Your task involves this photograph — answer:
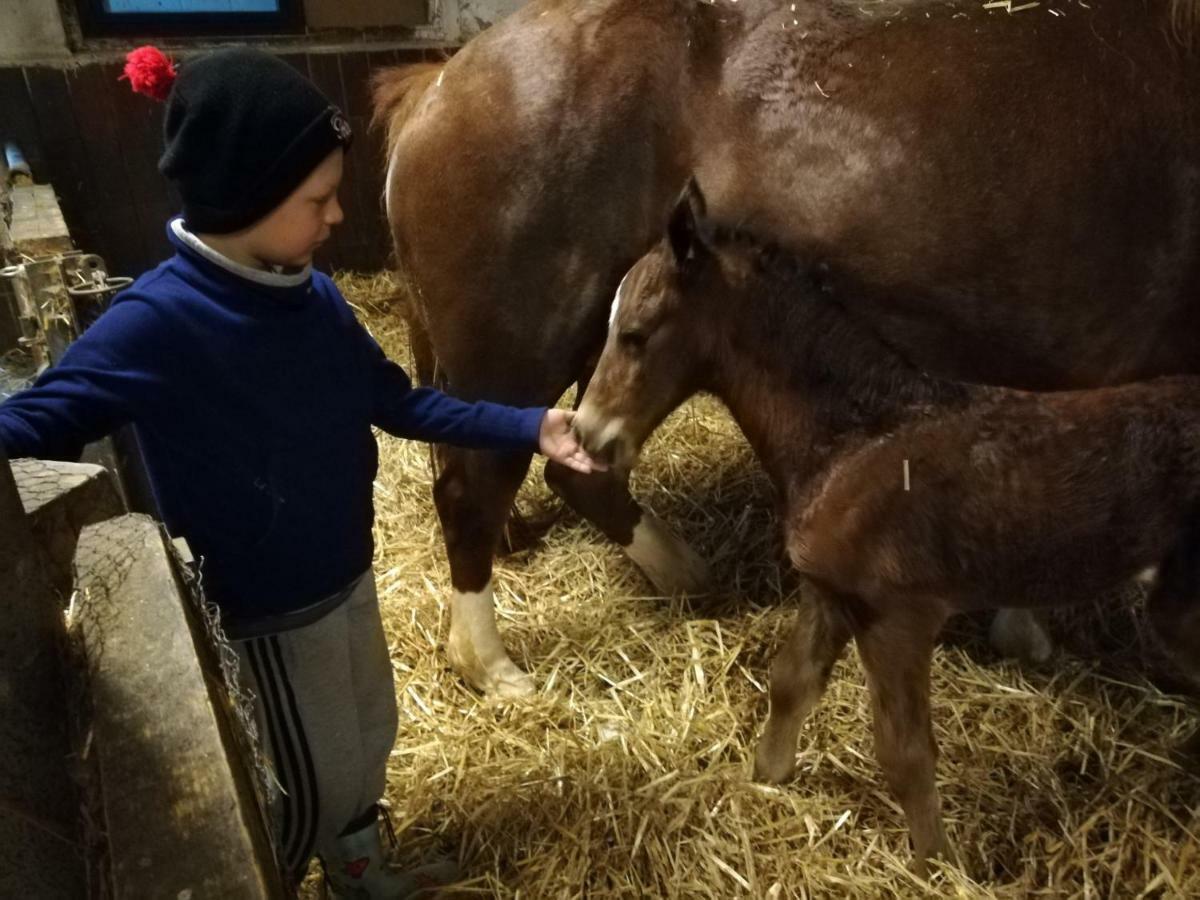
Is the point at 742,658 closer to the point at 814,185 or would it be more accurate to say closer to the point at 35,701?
the point at 814,185

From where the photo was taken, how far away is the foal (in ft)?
4.90

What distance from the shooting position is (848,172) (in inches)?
76.0

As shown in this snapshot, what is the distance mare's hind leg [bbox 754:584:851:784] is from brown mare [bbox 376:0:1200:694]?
59 cm

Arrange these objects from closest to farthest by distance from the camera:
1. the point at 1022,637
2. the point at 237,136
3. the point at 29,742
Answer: the point at 29,742, the point at 237,136, the point at 1022,637

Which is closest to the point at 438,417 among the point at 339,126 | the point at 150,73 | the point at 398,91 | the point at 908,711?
the point at 339,126

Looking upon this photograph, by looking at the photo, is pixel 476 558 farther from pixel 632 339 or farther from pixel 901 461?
pixel 901 461

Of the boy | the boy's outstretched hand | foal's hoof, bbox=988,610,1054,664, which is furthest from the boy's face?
foal's hoof, bbox=988,610,1054,664

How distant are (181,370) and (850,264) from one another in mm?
1377

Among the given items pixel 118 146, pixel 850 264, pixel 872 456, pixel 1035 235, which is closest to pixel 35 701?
pixel 872 456

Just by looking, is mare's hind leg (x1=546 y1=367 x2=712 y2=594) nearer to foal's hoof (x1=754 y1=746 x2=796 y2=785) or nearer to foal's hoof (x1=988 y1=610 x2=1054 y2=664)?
foal's hoof (x1=754 y1=746 x2=796 y2=785)

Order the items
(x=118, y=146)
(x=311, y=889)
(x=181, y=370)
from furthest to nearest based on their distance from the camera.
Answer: (x=118, y=146) < (x=311, y=889) < (x=181, y=370)

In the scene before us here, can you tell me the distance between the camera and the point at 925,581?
5.06 feet

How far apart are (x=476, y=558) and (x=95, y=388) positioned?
3.98ft

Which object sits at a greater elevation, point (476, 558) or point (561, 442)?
point (561, 442)
